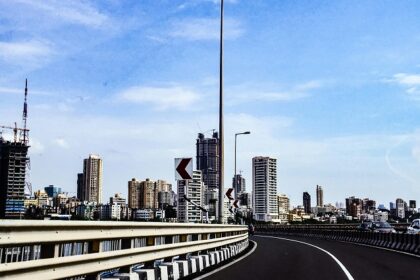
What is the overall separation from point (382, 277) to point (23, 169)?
395 feet

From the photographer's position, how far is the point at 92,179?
15838 centimetres

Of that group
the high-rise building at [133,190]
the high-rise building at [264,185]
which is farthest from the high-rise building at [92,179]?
the high-rise building at [264,185]

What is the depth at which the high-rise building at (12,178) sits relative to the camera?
106 m

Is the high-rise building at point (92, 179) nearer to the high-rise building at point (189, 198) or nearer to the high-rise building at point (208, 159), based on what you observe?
the high-rise building at point (208, 159)

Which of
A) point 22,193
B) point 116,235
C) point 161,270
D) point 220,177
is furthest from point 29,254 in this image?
point 22,193

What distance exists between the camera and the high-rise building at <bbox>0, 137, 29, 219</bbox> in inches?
4168

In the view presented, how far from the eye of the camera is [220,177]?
26.9 metres

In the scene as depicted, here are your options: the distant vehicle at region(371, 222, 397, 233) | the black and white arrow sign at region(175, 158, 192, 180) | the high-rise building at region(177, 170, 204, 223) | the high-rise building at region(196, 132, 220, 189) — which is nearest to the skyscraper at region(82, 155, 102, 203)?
the high-rise building at region(196, 132, 220, 189)

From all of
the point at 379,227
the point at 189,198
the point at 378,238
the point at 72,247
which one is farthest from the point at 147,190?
the point at 72,247

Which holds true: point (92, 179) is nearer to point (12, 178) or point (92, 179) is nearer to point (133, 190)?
point (133, 190)

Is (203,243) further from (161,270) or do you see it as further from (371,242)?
(371,242)

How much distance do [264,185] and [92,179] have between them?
5642cm

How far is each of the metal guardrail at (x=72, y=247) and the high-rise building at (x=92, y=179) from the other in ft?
466

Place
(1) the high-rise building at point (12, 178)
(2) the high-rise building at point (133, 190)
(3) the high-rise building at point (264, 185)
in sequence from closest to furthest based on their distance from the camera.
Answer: (1) the high-rise building at point (12, 178)
(2) the high-rise building at point (133, 190)
(3) the high-rise building at point (264, 185)
